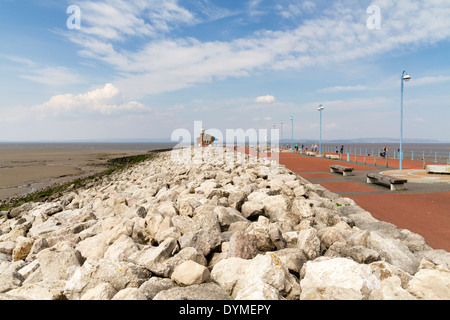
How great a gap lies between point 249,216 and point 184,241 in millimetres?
1798

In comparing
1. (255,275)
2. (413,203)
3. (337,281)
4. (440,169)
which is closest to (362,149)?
(440,169)

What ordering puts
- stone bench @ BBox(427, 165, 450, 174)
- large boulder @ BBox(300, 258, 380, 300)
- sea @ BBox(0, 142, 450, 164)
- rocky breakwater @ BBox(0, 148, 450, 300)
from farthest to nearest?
sea @ BBox(0, 142, 450, 164)
stone bench @ BBox(427, 165, 450, 174)
rocky breakwater @ BBox(0, 148, 450, 300)
large boulder @ BBox(300, 258, 380, 300)

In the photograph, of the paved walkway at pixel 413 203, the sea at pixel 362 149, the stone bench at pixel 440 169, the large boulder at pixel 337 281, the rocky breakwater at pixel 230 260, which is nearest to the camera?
the large boulder at pixel 337 281

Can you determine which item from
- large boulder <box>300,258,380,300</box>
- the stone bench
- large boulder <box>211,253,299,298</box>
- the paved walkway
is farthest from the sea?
large boulder <box>211,253,299,298</box>

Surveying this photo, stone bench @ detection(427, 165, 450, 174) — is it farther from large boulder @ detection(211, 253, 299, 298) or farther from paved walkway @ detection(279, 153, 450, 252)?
large boulder @ detection(211, 253, 299, 298)

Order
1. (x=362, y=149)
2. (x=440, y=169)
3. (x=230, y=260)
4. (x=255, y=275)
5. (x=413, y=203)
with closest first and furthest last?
1. (x=255, y=275)
2. (x=230, y=260)
3. (x=413, y=203)
4. (x=440, y=169)
5. (x=362, y=149)

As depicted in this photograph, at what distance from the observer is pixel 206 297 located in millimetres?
2469

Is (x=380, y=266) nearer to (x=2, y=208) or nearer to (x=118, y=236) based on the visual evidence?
(x=118, y=236)

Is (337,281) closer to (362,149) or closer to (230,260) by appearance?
(230,260)

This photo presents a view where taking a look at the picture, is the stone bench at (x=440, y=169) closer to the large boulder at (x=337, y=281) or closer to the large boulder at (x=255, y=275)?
the large boulder at (x=337, y=281)

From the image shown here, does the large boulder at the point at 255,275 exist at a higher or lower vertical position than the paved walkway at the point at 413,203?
higher

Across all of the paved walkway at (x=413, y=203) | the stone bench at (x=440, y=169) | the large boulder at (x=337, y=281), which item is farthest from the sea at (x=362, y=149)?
the large boulder at (x=337, y=281)

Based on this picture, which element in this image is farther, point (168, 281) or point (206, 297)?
point (168, 281)
